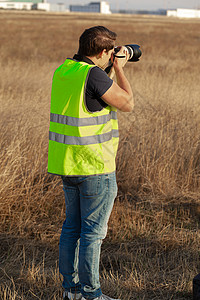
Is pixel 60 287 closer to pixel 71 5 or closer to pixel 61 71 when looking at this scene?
pixel 61 71

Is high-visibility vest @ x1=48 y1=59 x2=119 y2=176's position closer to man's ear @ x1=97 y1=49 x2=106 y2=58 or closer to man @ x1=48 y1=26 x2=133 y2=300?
man @ x1=48 y1=26 x2=133 y2=300

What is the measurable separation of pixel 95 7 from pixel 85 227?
16199cm

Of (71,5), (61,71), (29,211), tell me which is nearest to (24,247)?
(29,211)

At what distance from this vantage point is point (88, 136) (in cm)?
201

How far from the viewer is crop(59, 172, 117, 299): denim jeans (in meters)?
2.09

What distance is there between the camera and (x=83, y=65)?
6.48 ft

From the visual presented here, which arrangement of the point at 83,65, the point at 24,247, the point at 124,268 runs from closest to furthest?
the point at 83,65, the point at 124,268, the point at 24,247

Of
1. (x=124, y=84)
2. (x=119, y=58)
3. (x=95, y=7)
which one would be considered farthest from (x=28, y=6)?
(x=124, y=84)

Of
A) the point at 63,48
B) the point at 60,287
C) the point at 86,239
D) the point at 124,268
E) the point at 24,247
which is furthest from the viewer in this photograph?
the point at 63,48

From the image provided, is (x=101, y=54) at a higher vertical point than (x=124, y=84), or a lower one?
higher

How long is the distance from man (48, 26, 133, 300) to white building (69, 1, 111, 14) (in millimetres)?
153533

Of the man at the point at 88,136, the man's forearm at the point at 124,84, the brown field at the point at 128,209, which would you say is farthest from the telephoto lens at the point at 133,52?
the brown field at the point at 128,209

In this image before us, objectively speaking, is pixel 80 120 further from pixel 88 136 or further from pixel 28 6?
pixel 28 6

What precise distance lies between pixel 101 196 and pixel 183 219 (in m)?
1.88
